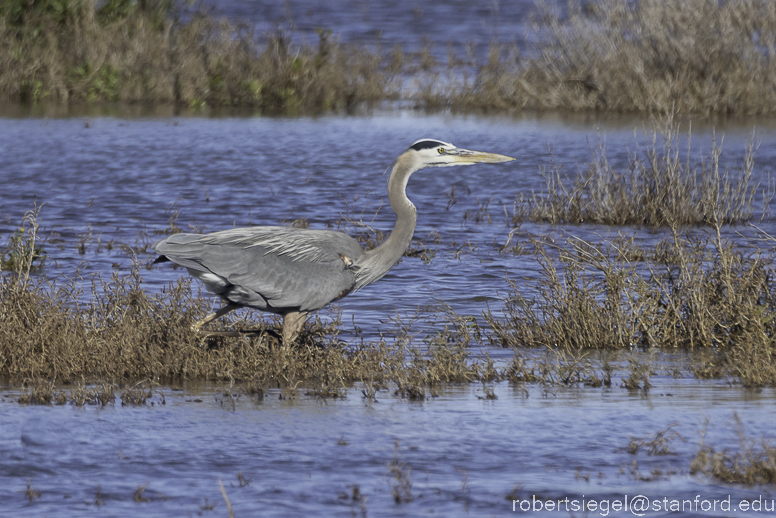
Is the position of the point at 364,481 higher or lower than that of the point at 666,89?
lower

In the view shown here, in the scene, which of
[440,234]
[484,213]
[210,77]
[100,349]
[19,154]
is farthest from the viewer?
[210,77]

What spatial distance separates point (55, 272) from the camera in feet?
32.6

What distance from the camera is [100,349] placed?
6.74m

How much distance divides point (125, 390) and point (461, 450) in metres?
2.08

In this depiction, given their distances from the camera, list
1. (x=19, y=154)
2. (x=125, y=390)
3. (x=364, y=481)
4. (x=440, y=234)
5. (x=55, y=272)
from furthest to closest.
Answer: (x=19, y=154), (x=440, y=234), (x=55, y=272), (x=125, y=390), (x=364, y=481)

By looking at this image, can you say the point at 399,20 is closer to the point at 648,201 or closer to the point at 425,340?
the point at 648,201

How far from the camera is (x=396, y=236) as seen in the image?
7.51 metres

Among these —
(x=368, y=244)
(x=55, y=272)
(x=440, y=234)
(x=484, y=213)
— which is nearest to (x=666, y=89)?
(x=484, y=213)

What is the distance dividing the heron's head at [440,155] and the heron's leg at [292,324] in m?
1.44

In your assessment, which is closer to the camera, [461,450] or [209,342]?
[461,450]

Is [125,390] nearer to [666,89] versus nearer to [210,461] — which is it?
[210,461]

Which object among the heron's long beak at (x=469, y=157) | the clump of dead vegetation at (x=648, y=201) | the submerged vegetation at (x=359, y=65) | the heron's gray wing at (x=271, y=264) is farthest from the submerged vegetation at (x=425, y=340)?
the submerged vegetation at (x=359, y=65)

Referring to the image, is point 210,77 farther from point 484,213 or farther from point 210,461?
point 210,461

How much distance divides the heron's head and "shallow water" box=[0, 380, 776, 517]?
186 cm
